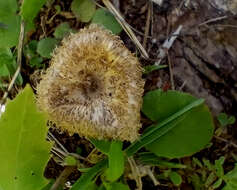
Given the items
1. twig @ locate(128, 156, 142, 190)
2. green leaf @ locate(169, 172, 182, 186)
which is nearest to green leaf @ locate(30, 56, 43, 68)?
twig @ locate(128, 156, 142, 190)

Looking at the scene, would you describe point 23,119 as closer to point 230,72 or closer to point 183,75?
point 183,75

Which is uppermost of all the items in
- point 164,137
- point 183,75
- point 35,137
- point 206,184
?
point 183,75

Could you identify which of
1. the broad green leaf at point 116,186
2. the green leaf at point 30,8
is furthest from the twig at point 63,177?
the green leaf at point 30,8

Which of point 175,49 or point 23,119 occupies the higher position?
point 175,49

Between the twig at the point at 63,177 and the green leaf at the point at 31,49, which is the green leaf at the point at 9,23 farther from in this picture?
the twig at the point at 63,177

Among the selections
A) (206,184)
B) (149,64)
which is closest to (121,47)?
(149,64)

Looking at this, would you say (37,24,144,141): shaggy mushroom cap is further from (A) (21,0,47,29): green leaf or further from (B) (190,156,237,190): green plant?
(B) (190,156,237,190): green plant
